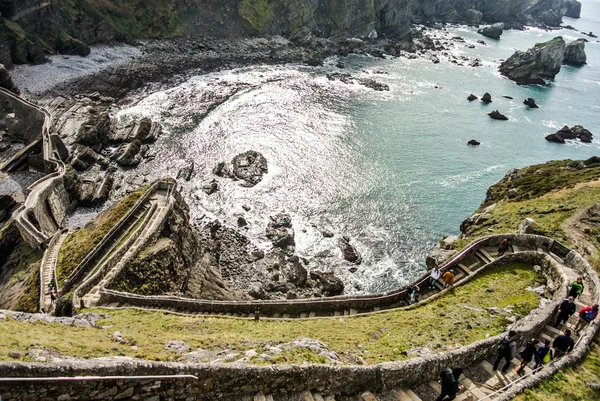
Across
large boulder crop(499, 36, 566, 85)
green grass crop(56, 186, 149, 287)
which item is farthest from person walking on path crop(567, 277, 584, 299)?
large boulder crop(499, 36, 566, 85)

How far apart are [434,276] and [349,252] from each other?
22.0 metres

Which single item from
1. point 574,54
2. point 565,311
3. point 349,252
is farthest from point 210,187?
point 574,54

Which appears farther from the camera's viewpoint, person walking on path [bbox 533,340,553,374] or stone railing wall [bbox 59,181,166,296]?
stone railing wall [bbox 59,181,166,296]

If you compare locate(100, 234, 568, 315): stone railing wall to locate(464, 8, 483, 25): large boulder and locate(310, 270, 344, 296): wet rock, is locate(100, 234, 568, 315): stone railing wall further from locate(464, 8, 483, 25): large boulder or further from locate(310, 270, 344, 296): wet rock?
locate(464, 8, 483, 25): large boulder

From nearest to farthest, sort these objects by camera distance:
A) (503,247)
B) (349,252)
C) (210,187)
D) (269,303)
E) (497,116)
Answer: (269,303) < (503,247) < (349,252) < (210,187) < (497,116)

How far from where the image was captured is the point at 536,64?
122 metres

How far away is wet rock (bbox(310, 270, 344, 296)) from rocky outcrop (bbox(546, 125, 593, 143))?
69370mm

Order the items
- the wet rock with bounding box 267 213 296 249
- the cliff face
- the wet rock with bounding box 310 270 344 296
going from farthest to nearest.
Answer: the cliff face
the wet rock with bounding box 267 213 296 249
the wet rock with bounding box 310 270 344 296

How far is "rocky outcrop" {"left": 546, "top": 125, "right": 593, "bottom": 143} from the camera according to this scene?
281 ft

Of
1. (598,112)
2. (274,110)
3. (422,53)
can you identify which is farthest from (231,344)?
(422,53)

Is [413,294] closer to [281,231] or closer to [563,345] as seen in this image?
[563,345]

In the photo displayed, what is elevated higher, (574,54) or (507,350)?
(574,54)

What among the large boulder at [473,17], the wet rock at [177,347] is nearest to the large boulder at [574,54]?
the large boulder at [473,17]

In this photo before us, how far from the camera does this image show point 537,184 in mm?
47469
